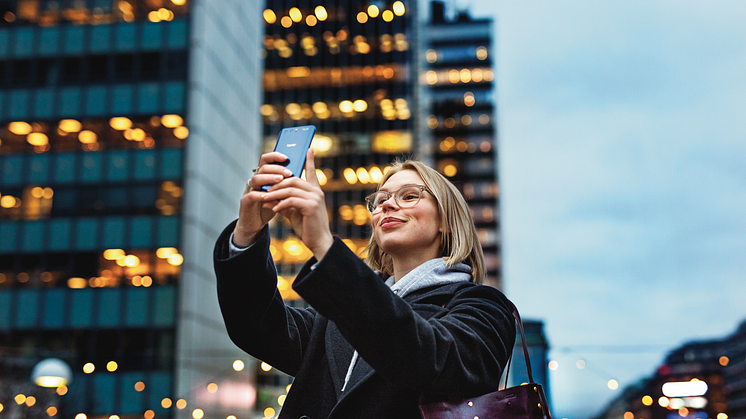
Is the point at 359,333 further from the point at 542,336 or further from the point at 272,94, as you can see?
the point at 272,94

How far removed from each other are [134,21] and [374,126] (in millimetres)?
22908

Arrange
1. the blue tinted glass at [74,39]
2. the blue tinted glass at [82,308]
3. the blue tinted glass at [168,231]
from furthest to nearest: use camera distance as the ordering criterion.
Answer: the blue tinted glass at [74,39] → the blue tinted glass at [168,231] → the blue tinted glass at [82,308]

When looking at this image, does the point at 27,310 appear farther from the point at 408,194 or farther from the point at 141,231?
the point at 408,194

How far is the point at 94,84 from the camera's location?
27.1 m

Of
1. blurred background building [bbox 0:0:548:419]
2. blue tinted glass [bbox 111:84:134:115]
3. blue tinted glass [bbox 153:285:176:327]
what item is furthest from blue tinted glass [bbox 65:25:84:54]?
blue tinted glass [bbox 153:285:176:327]

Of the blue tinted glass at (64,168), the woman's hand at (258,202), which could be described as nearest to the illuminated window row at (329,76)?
the blue tinted glass at (64,168)

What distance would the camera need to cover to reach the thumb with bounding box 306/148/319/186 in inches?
62.9

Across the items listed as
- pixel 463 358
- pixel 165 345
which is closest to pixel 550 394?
pixel 463 358

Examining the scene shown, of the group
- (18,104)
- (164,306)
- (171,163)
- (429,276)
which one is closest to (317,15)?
(18,104)

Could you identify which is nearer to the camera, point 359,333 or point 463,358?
point 359,333

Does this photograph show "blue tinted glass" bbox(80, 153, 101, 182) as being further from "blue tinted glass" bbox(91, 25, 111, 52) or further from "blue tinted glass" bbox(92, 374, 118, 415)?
"blue tinted glass" bbox(92, 374, 118, 415)

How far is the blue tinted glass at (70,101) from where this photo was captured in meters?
27.0

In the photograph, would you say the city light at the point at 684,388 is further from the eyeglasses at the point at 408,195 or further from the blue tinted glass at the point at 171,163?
the blue tinted glass at the point at 171,163

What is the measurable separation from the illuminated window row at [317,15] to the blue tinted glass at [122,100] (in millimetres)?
24313
